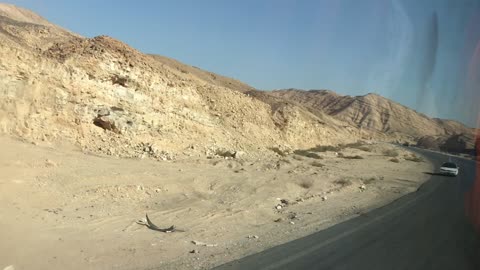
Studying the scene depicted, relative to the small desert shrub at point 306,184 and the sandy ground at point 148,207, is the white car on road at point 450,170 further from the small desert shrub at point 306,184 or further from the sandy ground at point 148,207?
the small desert shrub at point 306,184

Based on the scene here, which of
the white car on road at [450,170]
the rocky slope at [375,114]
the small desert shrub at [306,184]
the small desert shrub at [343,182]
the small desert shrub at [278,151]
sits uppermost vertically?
the rocky slope at [375,114]

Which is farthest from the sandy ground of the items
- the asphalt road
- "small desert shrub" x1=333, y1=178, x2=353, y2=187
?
the asphalt road

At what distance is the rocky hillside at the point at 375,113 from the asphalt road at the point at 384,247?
144m

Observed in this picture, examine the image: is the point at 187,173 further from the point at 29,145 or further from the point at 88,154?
the point at 29,145

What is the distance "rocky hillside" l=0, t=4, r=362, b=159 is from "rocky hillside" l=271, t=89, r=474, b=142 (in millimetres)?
123371

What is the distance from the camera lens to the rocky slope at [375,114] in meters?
163

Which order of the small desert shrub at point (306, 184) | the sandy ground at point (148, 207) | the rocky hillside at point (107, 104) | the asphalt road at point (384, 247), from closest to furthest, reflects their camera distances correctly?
the asphalt road at point (384, 247)
the sandy ground at point (148, 207)
the small desert shrub at point (306, 184)
the rocky hillside at point (107, 104)

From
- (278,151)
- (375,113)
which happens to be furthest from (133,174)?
(375,113)

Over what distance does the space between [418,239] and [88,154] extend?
15921 mm

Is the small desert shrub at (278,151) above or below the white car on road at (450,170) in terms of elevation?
below

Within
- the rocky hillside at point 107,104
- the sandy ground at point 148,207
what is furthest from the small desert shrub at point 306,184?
the rocky hillside at point 107,104

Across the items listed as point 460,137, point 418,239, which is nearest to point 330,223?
point 418,239

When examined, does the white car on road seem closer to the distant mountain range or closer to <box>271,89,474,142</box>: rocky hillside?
the distant mountain range

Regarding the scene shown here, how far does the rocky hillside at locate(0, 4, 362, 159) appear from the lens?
22328 mm
